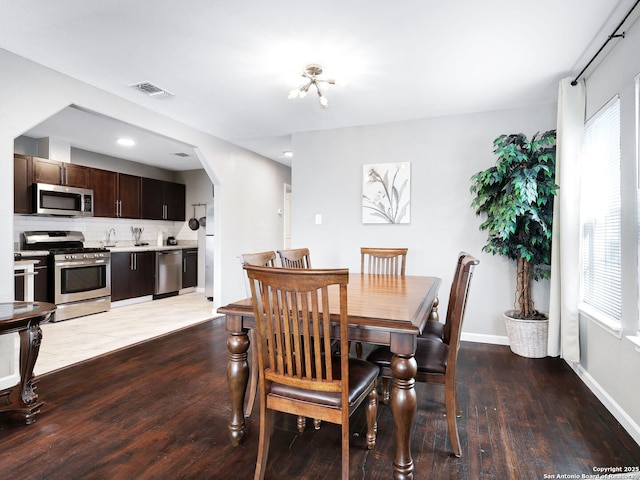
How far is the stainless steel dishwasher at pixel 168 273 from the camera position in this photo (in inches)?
236

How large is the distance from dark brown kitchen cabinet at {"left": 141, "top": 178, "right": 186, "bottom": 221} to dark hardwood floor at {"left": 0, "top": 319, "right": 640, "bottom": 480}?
380 cm

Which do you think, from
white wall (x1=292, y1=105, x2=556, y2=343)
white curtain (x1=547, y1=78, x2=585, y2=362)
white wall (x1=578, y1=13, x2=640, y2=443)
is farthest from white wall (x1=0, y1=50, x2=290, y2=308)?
white wall (x1=578, y1=13, x2=640, y2=443)

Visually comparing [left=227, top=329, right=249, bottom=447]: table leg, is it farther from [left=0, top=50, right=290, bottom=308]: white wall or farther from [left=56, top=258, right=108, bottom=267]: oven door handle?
[left=56, top=258, right=108, bottom=267]: oven door handle

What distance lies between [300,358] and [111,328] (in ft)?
11.8

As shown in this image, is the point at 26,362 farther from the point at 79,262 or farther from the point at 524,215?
the point at 524,215

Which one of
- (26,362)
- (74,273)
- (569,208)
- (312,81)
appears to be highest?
(312,81)

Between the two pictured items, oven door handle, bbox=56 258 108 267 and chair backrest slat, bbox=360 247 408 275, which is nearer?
chair backrest slat, bbox=360 247 408 275

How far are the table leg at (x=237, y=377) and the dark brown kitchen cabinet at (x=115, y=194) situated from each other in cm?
456

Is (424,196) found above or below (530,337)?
above

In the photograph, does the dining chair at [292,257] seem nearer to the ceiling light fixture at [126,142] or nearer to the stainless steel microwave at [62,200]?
the ceiling light fixture at [126,142]

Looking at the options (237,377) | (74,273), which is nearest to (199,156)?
(74,273)

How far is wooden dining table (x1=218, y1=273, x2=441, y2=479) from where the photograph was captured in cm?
150

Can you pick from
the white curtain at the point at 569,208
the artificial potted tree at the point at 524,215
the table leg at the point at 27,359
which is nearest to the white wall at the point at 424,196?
the artificial potted tree at the point at 524,215

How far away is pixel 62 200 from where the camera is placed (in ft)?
15.5
